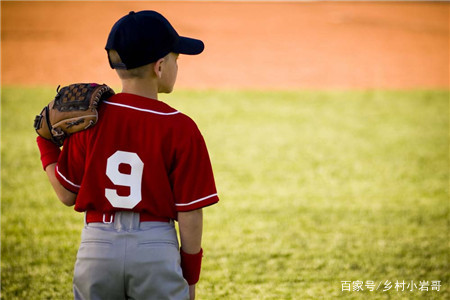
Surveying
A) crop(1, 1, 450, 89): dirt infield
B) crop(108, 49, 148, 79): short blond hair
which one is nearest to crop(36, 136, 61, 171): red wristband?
crop(108, 49, 148, 79): short blond hair

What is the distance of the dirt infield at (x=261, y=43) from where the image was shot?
1255cm

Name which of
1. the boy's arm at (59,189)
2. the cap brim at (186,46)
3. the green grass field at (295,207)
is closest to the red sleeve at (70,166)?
the boy's arm at (59,189)

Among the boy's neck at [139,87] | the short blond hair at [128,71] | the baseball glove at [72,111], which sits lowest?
the baseball glove at [72,111]

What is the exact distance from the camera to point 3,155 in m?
6.70

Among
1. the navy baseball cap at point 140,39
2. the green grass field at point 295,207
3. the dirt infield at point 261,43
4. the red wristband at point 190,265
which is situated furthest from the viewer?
the dirt infield at point 261,43

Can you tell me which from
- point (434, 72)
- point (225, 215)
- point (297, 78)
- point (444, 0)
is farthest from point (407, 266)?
point (444, 0)

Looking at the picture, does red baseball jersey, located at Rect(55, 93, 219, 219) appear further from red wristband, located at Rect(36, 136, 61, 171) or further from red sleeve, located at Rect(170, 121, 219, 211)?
red wristband, located at Rect(36, 136, 61, 171)

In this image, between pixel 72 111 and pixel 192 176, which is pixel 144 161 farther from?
pixel 72 111

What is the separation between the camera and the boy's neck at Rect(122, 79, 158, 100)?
6.02 feet

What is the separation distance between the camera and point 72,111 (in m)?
1.81

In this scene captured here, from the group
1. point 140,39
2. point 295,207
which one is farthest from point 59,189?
point 295,207

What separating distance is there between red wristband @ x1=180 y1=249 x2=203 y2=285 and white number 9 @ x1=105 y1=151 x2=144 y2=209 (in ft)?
0.86

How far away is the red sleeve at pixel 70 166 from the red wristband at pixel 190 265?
435 millimetres

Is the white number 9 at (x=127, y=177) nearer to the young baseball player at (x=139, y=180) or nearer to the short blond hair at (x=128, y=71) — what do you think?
the young baseball player at (x=139, y=180)
